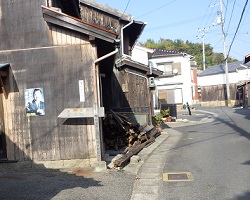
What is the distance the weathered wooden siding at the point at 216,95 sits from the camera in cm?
4441

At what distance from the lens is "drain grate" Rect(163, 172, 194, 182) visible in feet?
24.0

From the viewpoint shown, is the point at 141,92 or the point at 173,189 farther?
the point at 141,92

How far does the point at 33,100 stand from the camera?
826 centimetres

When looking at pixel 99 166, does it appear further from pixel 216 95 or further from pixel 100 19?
pixel 216 95

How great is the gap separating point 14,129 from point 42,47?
251cm

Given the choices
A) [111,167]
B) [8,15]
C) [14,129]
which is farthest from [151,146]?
[8,15]

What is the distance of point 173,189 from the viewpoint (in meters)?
6.56

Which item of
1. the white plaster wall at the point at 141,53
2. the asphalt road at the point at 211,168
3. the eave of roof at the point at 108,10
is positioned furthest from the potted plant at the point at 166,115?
the asphalt road at the point at 211,168

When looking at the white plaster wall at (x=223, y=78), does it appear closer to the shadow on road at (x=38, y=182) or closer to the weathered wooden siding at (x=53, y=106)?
the weathered wooden siding at (x=53, y=106)

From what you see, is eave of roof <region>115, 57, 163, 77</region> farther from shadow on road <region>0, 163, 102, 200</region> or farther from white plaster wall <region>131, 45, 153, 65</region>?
white plaster wall <region>131, 45, 153, 65</region>

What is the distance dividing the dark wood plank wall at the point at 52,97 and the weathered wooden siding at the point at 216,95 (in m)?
39.4

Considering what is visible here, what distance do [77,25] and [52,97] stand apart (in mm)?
2164

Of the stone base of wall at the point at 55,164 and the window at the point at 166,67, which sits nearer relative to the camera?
the stone base of wall at the point at 55,164

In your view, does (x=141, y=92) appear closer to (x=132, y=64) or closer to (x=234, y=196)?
(x=132, y=64)
